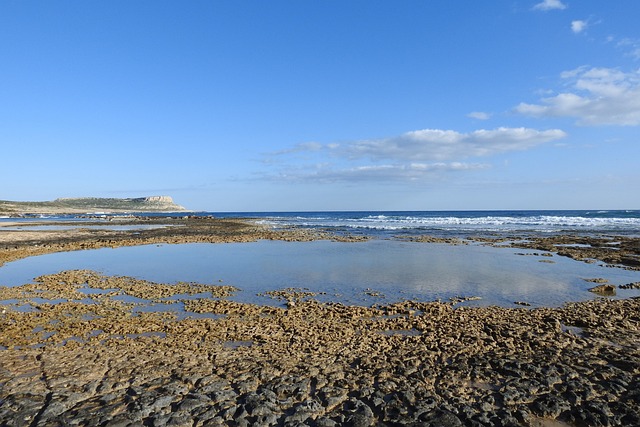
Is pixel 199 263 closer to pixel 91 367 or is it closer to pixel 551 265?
pixel 91 367

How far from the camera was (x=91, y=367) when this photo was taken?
7.54 metres

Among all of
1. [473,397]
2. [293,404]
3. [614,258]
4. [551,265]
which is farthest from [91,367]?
[614,258]

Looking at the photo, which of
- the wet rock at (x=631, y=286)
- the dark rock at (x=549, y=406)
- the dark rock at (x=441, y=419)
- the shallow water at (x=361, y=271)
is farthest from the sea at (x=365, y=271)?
the dark rock at (x=441, y=419)

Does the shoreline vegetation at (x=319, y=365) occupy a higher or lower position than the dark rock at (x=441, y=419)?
higher

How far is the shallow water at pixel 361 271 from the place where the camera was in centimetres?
1497

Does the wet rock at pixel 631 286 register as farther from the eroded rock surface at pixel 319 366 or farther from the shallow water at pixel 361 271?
the eroded rock surface at pixel 319 366

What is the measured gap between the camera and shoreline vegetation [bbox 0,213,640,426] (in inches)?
239

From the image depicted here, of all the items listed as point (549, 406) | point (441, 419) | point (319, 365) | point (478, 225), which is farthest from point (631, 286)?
point (478, 225)

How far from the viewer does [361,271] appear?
65.8 ft

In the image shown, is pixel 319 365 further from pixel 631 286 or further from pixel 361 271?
pixel 631 286

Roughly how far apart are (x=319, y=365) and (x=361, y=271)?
12485 millimetres

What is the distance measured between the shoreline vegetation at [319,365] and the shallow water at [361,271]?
219 centimetres

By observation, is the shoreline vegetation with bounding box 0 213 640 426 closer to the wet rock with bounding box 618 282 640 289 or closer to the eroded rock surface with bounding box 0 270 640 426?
the eroded rock surface with bounding box 0 270 640 426

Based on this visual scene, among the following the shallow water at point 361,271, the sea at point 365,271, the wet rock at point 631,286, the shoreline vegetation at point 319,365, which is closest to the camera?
the shoreline vegetation at point 319,365
